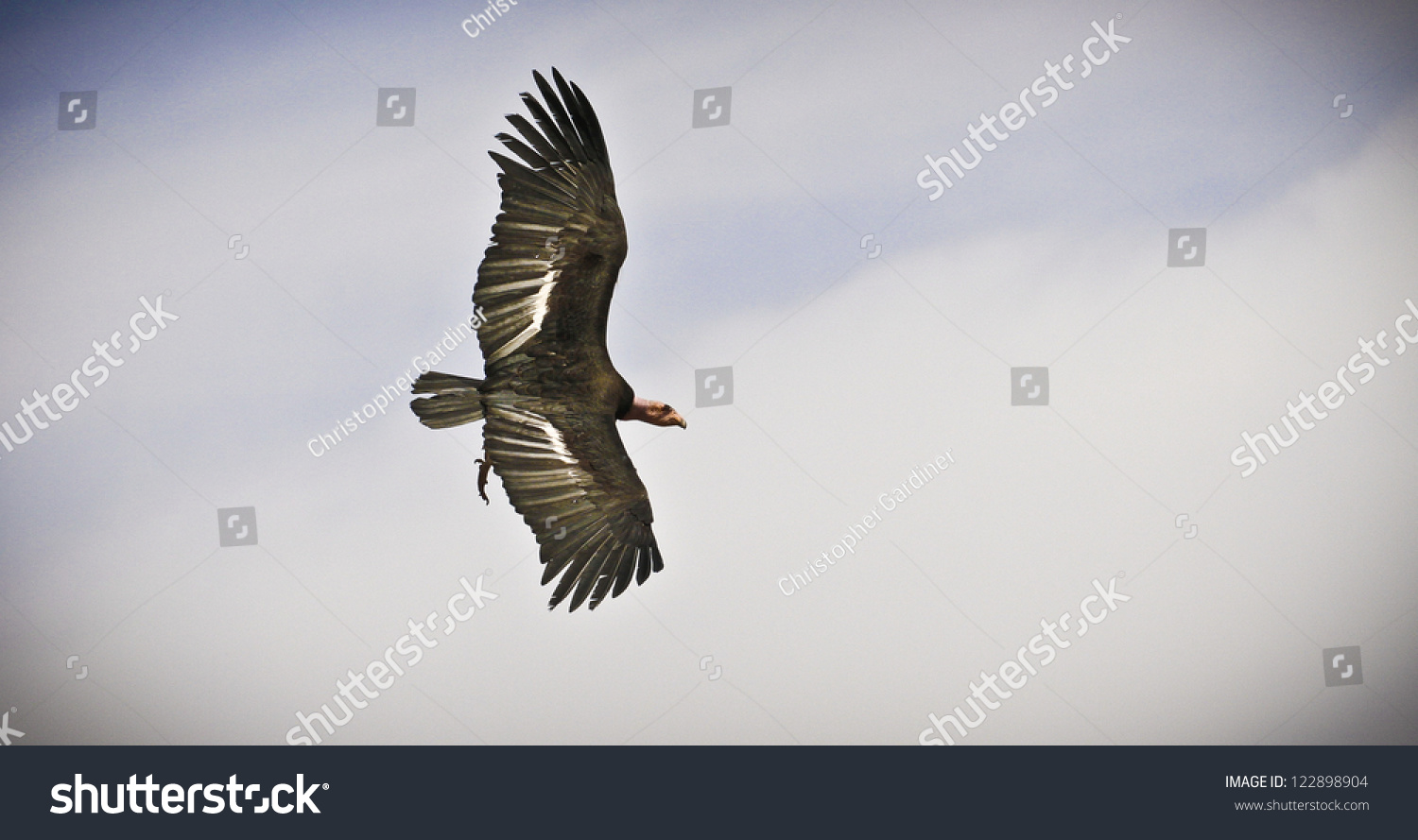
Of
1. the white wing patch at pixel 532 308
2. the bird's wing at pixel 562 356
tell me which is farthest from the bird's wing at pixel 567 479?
the white wing patch at pixel 532 308

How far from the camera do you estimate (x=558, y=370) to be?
7.09 metres

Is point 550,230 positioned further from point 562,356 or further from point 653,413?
point 653,413

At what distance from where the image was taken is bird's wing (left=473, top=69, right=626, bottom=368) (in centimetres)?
679

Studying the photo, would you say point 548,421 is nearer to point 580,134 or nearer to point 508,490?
point 508,490

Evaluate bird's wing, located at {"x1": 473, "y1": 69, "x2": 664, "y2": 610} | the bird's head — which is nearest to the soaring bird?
bird's wing, located at {"x1": 473, "y1": 69, "x2": 664, "y2": 610}

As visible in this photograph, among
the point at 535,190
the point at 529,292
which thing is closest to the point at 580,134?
the point at 535,190

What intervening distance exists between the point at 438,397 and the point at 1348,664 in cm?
939

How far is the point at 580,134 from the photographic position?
22.4 ft

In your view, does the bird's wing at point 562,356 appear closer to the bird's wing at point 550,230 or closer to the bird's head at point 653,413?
the bird's wing at point 550,230

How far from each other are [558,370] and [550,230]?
2.89ft

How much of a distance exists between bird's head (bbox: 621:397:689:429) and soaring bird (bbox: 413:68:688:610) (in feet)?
0.96

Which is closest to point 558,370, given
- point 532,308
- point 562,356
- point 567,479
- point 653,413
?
point 562,356

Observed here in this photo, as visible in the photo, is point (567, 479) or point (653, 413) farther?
point (653, 413)
